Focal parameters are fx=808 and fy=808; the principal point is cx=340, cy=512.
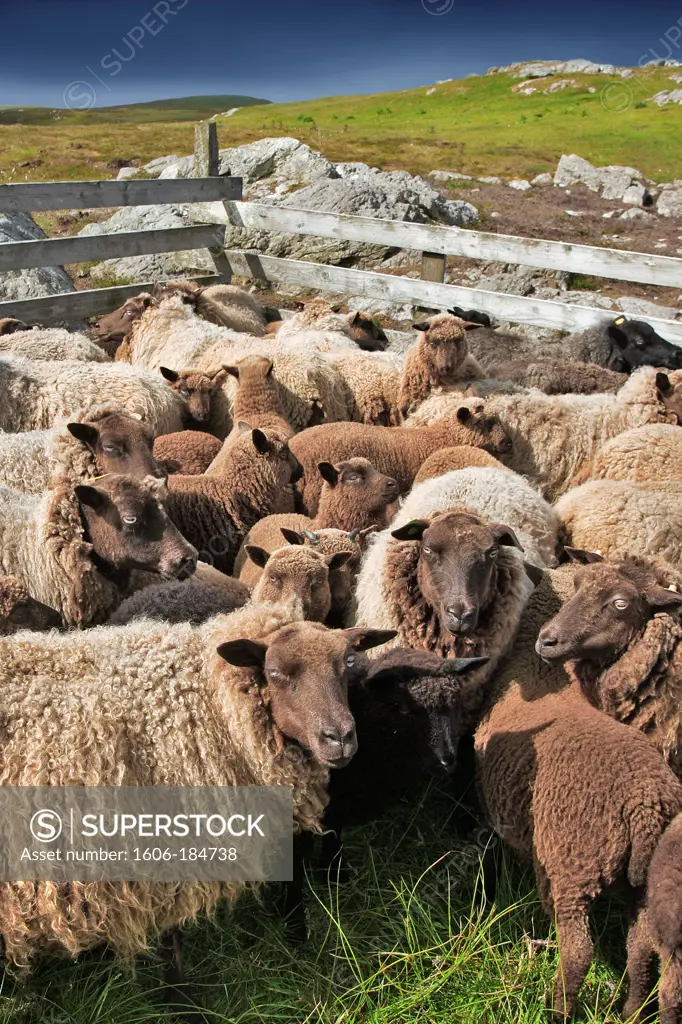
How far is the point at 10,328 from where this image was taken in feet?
25.7

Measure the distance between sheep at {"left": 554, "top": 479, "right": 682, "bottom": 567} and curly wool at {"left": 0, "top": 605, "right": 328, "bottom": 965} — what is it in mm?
2485

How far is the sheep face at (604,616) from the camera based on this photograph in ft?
12.7

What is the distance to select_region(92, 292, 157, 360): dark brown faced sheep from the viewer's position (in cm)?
856

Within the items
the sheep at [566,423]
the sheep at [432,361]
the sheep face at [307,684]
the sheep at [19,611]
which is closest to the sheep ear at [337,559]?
the sheep face at [307,684]

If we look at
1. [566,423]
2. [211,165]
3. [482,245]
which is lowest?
[566,423]

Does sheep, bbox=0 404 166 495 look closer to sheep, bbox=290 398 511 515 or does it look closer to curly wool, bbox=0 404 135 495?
curly wool, bbox=0 404 135 495

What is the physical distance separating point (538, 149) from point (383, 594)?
4974 centimetres

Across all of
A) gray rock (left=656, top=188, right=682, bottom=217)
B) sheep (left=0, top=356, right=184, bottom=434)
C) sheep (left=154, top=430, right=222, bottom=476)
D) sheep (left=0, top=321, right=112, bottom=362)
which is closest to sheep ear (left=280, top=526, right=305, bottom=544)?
sheep (left=154, top=430, right=222, bottom=476)

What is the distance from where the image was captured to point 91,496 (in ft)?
14.1

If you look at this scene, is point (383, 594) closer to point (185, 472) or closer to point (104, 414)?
point (104, 414)

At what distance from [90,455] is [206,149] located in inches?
328

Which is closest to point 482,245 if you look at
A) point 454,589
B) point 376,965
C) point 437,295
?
point 437,295

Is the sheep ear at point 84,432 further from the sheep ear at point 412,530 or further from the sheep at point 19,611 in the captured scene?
the sheep ear at point 412,530

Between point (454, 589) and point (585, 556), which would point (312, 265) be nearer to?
point (585, 556)
